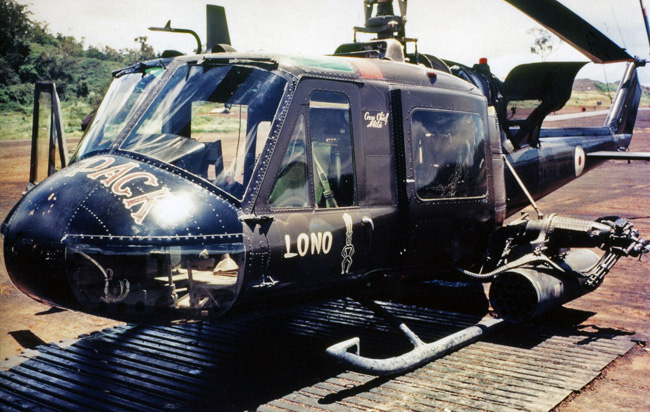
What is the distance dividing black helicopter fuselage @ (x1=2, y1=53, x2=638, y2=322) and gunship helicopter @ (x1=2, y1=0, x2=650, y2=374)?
13 millimetres

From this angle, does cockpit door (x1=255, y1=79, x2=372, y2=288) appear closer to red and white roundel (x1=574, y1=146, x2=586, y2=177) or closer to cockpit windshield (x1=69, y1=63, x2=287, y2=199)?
cockpit windshield (x1=69, y1=63, x2=287, y2=199)

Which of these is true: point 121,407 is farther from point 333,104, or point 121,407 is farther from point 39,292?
point 333,104

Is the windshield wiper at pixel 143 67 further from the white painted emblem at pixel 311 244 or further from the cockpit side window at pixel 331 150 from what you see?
the white painted emblem at pixel 311 244

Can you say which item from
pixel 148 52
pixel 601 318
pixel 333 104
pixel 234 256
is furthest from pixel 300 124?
pixel 148 52

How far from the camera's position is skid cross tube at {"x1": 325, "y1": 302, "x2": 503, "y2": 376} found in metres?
4.70

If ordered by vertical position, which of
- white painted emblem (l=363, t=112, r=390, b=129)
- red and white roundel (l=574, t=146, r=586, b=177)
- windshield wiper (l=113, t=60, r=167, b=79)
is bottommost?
red and white roundel (l=574, t=146, r=586, b=177)

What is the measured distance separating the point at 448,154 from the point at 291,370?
2585 millimetres

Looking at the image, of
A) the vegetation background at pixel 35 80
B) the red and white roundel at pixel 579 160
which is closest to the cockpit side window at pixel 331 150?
the red and white roundel at pixel 579 160

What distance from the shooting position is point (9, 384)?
5129 millimetres

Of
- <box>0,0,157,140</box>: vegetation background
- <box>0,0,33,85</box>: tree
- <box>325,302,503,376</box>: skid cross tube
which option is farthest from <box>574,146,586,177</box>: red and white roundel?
<box>0,0,157,140</box>: vegetation background

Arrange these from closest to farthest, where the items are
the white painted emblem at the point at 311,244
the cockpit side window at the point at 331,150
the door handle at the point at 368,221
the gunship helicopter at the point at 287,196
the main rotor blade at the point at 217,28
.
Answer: the gunship helicopter at the point at 287,196
the white painted emblem at the point at 311,244
the cockpit side window at the point at 331,150
the door handle at the point at 368,221
the main rotor blade at the point at 217,28

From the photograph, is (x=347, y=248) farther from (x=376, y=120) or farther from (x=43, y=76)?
(x=43, y=76)

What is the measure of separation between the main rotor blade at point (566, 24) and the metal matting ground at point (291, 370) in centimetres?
323

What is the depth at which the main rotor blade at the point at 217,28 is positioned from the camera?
20.5ft
